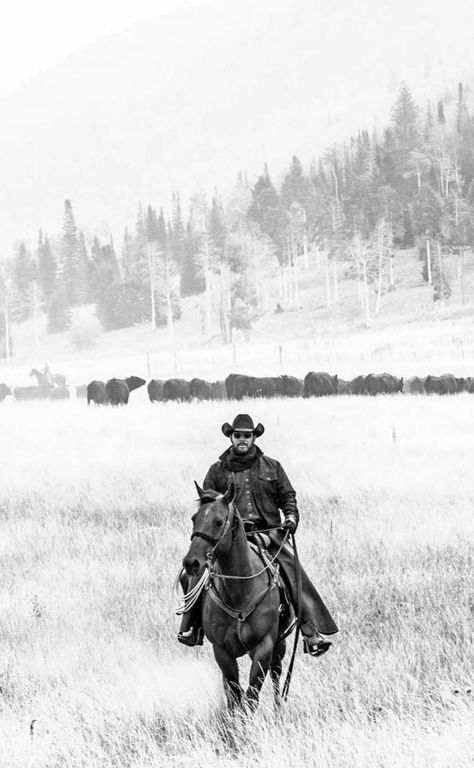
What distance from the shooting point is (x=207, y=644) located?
25.5 ft

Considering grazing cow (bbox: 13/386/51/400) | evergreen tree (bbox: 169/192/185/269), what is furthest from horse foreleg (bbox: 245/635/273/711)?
evergreen tree (bbox: 169/192/185/269)

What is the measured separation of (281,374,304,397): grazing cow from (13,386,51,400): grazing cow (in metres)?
12.2

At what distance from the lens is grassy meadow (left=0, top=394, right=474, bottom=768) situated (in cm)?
558

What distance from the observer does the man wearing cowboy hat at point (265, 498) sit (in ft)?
20.2

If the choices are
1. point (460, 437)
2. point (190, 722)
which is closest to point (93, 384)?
point (460, 437)

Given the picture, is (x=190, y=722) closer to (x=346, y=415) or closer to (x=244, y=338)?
(x=346, y=415)

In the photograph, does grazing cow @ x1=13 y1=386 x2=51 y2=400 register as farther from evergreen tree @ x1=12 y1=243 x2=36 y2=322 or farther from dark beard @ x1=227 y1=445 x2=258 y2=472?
evergreen tree @ x1=12 y1=243 x2=36 y2=322

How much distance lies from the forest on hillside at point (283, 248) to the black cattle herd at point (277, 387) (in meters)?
32.2

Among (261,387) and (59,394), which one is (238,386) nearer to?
(261,387)

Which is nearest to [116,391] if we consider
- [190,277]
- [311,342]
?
[311,342]

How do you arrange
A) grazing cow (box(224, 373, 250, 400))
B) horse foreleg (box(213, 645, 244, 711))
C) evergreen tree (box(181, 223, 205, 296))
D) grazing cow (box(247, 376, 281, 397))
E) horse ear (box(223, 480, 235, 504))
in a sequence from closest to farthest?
1. horse ear (box(223, 480, 235, 504))
2. horse foreleg (box(213, 645, 244, 711))
3. grazing cow (box(224, 373, 250, 400))
4. grazing cow (box(247, 376, 281, 397))
5. evergreen tree (box(181, 223, 205, 296))

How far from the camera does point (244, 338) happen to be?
227ft

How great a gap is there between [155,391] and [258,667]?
29237mm

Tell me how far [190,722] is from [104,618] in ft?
8.29
